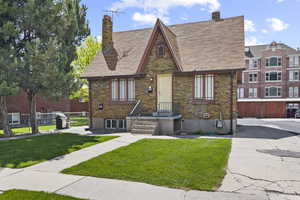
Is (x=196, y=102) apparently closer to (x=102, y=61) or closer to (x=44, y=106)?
(x=102, y=61)

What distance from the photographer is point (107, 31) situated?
16.9m

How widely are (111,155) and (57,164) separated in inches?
69.3

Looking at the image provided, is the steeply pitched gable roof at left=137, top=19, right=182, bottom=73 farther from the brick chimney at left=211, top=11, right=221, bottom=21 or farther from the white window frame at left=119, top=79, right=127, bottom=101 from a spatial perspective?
the brick chimney at left=211, top=11, right=221, bottom=21

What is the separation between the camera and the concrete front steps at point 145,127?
39.1 feet

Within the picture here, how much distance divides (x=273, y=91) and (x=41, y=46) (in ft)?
127

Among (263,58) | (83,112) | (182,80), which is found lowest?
(83,112)

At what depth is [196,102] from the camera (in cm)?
1265

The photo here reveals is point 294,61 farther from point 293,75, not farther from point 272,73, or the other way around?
point 272,73

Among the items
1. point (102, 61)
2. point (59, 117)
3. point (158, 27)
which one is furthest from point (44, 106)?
point (158, 27)

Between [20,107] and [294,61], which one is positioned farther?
[294,61]

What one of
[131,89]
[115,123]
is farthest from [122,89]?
[115,123]

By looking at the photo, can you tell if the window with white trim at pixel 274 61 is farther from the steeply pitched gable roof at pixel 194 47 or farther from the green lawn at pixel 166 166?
the green lawn at pixel 166 166

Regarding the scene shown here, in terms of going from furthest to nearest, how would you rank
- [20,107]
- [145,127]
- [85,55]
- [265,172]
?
[85,55], [20,107], [145,127], [265,172]

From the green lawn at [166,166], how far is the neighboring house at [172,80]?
4.30 meters
